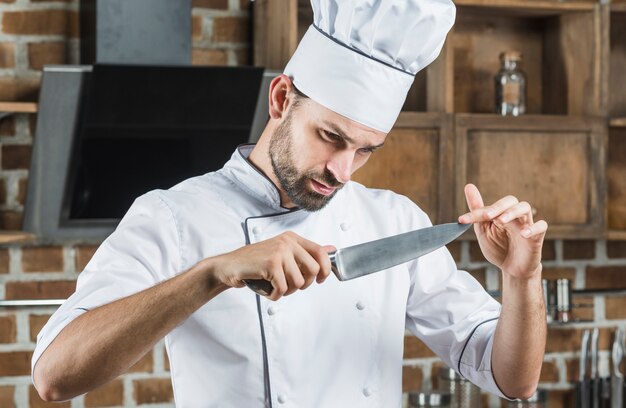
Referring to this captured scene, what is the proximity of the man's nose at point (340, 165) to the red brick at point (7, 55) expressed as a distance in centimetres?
132

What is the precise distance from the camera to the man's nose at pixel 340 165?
51.9 inches

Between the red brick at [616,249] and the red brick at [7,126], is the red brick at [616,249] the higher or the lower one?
the lower one

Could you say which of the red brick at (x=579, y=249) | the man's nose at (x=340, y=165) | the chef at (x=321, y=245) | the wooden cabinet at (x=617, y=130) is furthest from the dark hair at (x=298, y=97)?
the red brick at (x=579, y=249)

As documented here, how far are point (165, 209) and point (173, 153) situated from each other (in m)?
0.93

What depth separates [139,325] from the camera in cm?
111

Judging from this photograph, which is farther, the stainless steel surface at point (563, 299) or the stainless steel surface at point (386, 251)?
the stainless steel surface at point (563, 299)

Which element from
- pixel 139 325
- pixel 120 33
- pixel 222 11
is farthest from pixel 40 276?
pixel 139 325

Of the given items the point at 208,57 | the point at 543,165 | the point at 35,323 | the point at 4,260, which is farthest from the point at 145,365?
Result: the point at 543,165

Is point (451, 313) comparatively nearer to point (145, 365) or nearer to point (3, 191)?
point (145, 365)

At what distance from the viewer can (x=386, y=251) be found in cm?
115

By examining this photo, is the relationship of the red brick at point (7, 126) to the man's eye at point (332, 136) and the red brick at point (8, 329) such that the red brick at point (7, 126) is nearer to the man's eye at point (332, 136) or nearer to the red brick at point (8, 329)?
the red brick at point (8, 329)

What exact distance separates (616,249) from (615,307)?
0.55ft

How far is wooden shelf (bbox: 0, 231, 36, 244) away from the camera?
7.19 ft

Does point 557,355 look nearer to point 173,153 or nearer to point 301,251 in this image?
point 173,153
